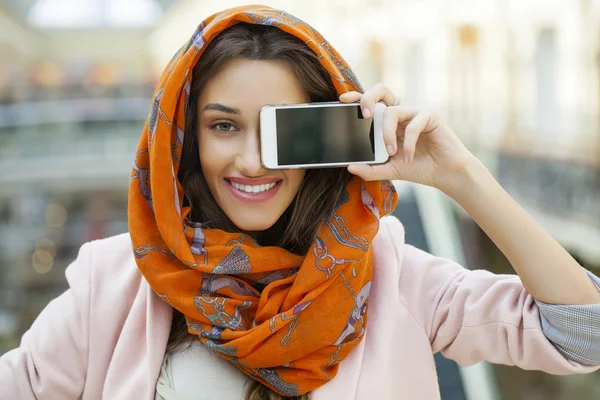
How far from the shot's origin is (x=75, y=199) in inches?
260

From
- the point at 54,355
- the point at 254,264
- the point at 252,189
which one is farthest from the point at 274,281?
the point at 54,355

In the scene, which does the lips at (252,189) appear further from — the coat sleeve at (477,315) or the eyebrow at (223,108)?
the coat sleeve at (477,315)

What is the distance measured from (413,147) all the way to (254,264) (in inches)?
13.5

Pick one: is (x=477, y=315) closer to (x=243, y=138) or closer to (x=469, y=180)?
→ (x=469, y=180)

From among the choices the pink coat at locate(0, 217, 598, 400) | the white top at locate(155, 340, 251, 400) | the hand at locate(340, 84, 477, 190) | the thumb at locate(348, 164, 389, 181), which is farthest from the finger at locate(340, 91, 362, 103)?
the white top at locate(155, 340, 251, 400)

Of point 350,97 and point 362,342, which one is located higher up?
point 350,97

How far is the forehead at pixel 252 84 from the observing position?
3.30 feet

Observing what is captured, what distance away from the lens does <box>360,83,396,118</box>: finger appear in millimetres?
921

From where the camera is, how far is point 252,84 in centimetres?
101

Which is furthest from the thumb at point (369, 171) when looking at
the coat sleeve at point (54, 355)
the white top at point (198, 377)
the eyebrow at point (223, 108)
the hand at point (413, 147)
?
the coat sleeve at point (54, 355)

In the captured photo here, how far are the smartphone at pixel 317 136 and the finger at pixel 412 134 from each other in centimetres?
4

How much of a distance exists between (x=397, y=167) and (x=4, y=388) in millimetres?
765

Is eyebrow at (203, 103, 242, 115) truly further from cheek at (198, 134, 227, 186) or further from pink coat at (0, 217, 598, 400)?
pink coat at (0, 217, 598, 400)

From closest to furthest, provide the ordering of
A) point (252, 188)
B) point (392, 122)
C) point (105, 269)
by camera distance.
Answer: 1. point (392, 122)
2. point (252, 188)
3. point (105, 269)
